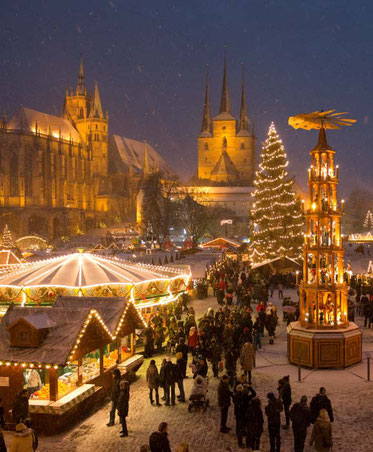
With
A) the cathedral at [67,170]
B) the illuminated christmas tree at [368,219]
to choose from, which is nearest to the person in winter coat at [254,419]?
the illuminated christmas tree at [368,219]

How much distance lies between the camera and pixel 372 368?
12945 mm

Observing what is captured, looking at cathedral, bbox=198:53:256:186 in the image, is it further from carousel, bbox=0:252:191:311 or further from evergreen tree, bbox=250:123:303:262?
carousel, bbox=0:252:191:311

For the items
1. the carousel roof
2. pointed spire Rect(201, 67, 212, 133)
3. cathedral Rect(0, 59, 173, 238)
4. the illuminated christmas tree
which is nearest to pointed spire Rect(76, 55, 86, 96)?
cathedral Rect(0, 59, 173, 238)

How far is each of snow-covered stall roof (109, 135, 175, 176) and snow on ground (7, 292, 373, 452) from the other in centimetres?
8740

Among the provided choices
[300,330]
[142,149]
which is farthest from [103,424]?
[142,149]

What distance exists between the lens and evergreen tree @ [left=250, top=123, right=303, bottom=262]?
3331 cm

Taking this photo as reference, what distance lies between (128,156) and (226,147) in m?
21.5

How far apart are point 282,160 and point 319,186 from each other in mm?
20048

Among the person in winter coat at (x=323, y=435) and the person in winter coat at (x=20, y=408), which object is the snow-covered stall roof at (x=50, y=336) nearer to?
the person in winter coat at (x=20, y=408)

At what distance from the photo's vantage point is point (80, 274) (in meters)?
15.3

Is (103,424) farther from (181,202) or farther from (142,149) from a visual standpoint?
(142,149)

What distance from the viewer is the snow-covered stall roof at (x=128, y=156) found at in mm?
103375

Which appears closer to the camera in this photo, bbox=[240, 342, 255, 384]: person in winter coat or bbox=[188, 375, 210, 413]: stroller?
bbox=[188, 375, 210, 413]: stroller

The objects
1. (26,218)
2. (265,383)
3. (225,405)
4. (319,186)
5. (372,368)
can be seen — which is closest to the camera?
(225,405)
